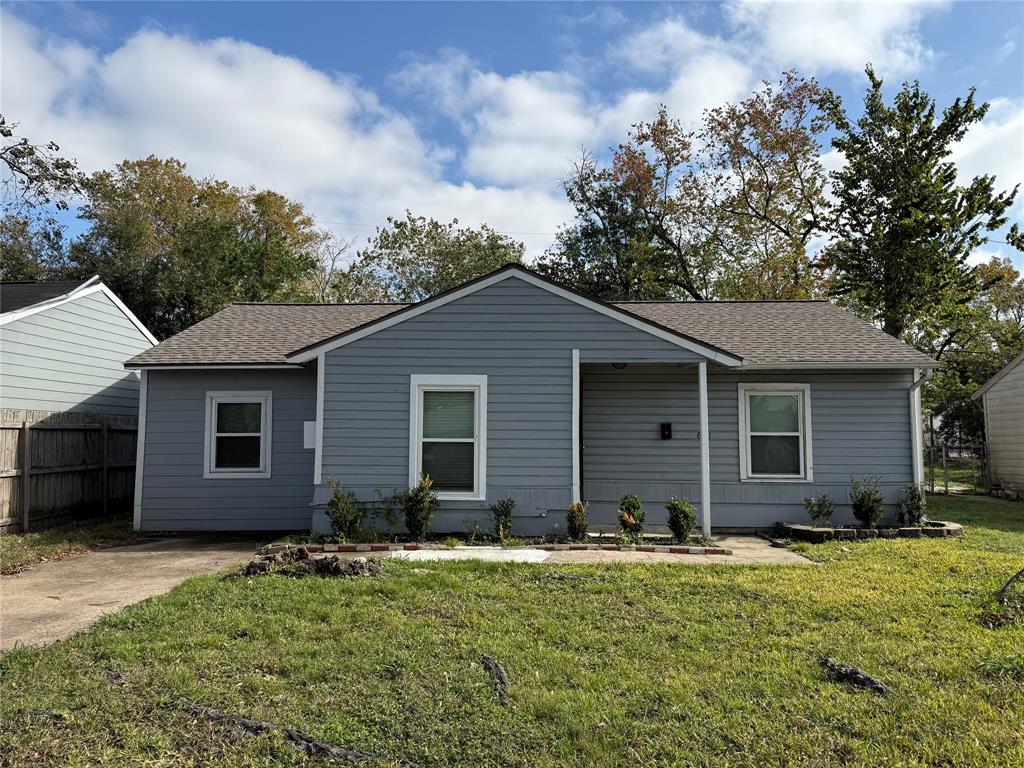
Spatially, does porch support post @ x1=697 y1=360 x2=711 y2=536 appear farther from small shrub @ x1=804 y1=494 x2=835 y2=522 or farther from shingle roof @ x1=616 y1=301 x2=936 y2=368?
small shrub @ x1=804 y1=494 x2=835 y2=522

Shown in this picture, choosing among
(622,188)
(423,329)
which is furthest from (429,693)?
(622,188)

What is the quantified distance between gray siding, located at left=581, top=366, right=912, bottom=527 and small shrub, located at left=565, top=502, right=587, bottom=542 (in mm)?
1720

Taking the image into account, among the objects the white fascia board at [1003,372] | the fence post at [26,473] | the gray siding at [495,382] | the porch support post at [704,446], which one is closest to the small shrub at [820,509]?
the porch support post at [704,446]

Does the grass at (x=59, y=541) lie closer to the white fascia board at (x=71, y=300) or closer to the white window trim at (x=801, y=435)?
the white fascia board at (x=71, y=300)

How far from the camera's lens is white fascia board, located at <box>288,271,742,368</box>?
9500 millimetres

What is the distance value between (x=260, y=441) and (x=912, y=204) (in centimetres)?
1672

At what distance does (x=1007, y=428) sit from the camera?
55.6 feet

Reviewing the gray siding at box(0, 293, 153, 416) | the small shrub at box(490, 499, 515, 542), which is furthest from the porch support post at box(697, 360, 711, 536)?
the gray siding at box(0, 293, 153, 416)

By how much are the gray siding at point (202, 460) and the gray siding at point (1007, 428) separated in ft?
54.4

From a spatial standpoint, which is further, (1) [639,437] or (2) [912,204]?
(2) [912,204]

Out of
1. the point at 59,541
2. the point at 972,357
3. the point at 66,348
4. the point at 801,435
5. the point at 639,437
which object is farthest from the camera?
the point at 972,357

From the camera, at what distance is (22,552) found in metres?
8.53

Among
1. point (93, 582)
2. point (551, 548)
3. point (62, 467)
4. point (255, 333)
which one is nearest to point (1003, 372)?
point (551, 548)

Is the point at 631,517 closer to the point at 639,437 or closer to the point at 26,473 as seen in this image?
the point at 639,437
